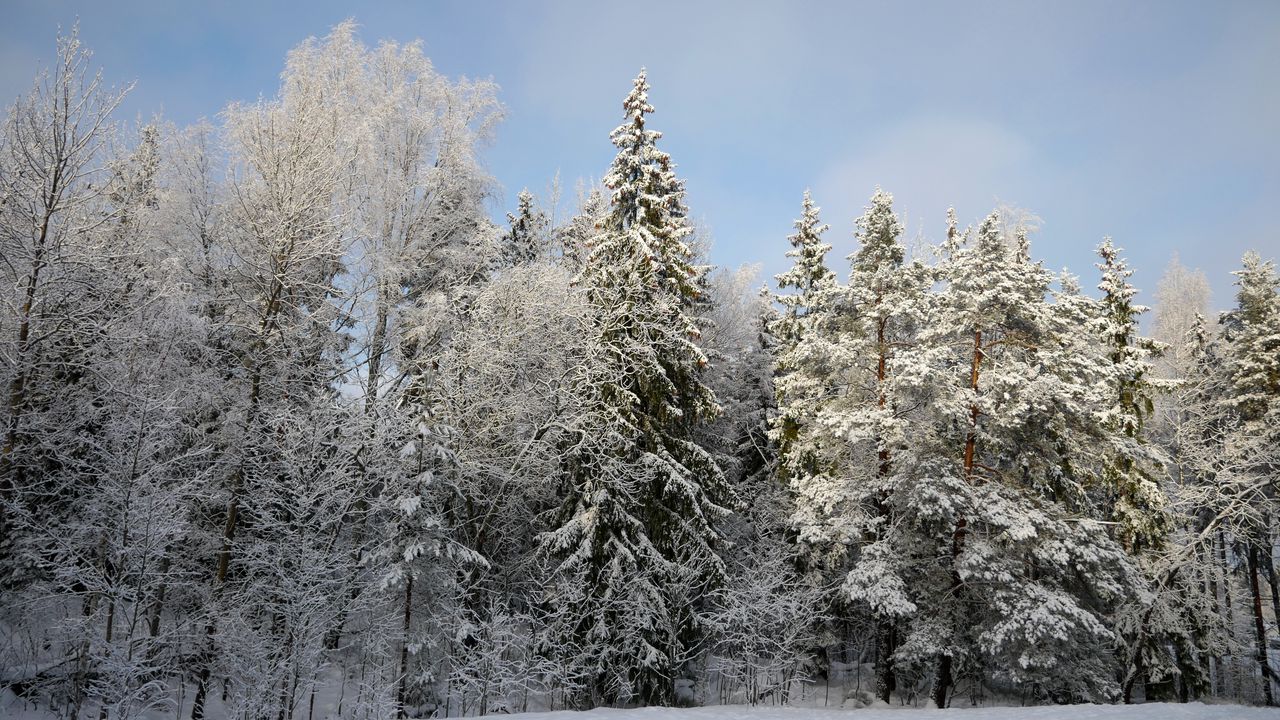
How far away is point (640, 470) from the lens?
1788 cm

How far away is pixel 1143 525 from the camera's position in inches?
858

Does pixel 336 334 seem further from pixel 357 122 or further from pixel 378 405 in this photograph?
pixel 357 122

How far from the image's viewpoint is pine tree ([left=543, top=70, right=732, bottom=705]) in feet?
55.1

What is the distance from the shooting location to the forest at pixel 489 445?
1168 cm

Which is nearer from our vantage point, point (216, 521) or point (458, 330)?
point (216, 521)

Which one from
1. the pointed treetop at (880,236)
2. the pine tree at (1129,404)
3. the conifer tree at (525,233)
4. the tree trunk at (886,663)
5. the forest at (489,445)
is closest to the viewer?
the forest at (489,445)

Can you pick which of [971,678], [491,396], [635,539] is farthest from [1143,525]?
[491,396]

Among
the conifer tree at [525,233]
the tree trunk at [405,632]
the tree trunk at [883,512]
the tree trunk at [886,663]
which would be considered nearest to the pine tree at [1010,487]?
the tree trunk at [883,512]

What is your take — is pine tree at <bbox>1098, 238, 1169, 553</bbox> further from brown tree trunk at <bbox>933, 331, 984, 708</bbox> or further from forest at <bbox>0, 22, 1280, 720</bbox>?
brown tree trunk at <bbox>933, 331, 984, 708</bbox>

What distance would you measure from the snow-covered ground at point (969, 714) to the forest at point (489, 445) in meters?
2.09

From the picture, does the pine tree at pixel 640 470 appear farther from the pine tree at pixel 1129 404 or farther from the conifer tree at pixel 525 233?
the pine tree at pixel 1129 404

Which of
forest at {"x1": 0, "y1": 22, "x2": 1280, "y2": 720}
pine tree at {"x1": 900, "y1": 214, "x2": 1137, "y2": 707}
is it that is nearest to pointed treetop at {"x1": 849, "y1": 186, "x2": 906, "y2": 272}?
forest at {"x1": 0, "y1": 22, "x2": 1280, "y2": 720}

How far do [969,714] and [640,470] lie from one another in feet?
28.7

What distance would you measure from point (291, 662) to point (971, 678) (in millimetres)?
18146
